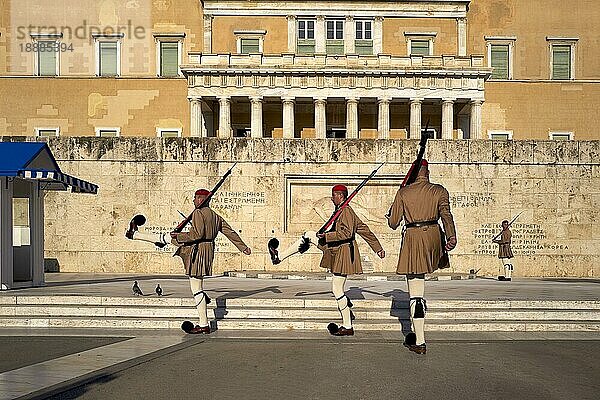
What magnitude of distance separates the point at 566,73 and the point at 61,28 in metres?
37.3

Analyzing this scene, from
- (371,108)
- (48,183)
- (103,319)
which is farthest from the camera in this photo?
(371,108)

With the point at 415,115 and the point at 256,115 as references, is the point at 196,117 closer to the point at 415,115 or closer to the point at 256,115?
the point at 256,115

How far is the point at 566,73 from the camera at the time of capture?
164ft

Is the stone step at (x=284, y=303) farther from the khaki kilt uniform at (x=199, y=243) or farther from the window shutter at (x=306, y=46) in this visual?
the window shutter at (x=306, y=46)

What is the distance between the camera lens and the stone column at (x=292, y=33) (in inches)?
1861

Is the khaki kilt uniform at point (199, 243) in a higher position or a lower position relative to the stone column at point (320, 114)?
lower

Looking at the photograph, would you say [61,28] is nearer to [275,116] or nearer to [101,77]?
[101,77]

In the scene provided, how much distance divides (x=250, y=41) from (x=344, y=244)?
39.7 metres

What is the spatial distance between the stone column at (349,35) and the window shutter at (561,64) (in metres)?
15.3

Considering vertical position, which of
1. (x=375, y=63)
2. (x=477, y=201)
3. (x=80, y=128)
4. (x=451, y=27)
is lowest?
(x=477, y=201)

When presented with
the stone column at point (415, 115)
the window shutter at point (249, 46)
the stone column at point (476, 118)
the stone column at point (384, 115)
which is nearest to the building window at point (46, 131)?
the window shutter at point (249, 46)

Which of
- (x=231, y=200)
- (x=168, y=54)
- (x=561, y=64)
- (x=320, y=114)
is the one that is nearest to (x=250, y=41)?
(x=168, y=54)

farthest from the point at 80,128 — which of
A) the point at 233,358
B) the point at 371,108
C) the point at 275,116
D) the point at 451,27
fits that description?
the point at 233,358

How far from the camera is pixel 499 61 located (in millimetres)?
49906
